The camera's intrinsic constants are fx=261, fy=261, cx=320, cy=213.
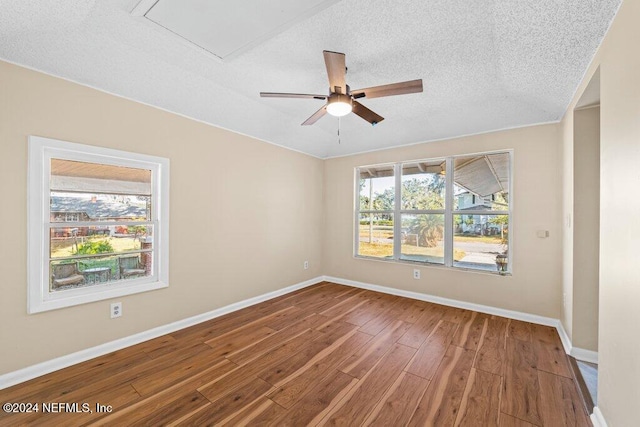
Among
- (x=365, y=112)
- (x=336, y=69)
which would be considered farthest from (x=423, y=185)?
(x=336, y=69)

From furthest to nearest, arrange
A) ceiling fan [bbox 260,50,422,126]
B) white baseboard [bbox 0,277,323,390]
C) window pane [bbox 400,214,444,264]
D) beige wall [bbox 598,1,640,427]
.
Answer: window pane [bbox 400,214,444,264] < white baseboard [bbox 0,277,323,390] < ceiling fan [bbox 260,50,422,126] < beige wall [bbox 598,1,640,427]

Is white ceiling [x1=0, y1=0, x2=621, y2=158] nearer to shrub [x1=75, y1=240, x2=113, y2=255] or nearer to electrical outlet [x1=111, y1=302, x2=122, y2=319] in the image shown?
shrub [x1=75, y1=240, x2=113, y2=255]

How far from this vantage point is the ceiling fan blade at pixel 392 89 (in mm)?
2014

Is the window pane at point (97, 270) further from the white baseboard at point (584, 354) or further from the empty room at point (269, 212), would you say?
the white baseboard at point (584, 354)

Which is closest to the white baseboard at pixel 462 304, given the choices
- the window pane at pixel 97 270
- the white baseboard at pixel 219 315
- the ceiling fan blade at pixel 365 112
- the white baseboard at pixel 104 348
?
the white baseboard at pixel 219 315

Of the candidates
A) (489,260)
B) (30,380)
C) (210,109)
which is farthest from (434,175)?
(30,380)

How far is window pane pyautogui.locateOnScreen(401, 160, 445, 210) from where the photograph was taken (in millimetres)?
4051

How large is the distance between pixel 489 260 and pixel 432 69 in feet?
8.68

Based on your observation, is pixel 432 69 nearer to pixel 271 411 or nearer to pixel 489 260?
pixel 489 260

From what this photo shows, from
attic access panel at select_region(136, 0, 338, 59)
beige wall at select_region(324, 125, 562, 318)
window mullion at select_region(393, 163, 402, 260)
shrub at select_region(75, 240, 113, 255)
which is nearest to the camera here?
attic access panel at select_region(136, 0, 338, 59)

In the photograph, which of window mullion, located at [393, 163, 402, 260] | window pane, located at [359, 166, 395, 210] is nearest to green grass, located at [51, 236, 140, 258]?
window pane, located at [359, 166, 395, 210]

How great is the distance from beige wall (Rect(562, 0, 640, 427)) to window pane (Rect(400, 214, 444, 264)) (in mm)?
2324

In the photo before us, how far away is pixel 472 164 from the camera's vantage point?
12.4 feet

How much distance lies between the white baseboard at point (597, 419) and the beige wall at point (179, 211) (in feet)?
11.6
